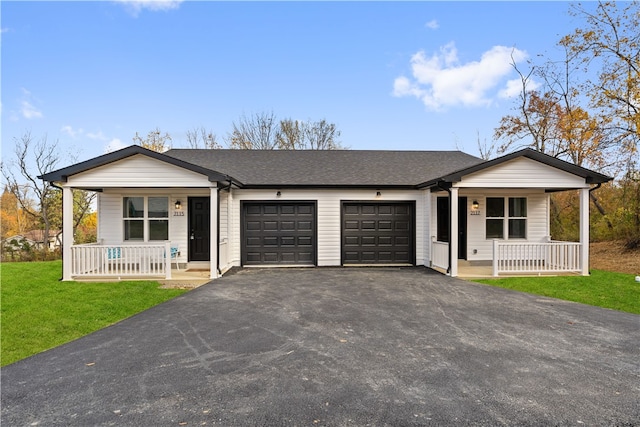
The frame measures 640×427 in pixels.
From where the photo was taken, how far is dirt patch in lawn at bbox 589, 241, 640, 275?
10.7m

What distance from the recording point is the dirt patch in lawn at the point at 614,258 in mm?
10711

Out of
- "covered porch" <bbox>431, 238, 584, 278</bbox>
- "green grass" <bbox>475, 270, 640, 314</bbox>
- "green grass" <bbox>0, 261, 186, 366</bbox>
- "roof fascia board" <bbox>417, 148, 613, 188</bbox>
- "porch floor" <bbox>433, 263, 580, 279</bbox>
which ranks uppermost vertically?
"roof fascia board" <bbox>417, 148, 613, 188</bbox>

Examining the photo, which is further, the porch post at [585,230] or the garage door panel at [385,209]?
the garage door panel at [385,209]

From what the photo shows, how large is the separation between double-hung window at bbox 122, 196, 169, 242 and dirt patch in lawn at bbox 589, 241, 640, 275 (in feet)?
48.0

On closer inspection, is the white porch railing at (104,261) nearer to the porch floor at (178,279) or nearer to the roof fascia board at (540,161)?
the porch floor at (178,279)

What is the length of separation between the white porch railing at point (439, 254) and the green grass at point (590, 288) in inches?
50.6

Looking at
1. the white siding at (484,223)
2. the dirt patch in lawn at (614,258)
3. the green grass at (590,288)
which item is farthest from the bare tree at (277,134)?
the green grass at (590,288)

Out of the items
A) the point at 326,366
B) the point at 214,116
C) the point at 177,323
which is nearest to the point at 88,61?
the point at 214,116

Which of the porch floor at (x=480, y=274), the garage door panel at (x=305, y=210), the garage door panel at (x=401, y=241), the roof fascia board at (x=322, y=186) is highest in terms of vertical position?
the roof fascia board at (x=322, y=186)

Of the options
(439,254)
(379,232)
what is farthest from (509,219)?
(379,232)

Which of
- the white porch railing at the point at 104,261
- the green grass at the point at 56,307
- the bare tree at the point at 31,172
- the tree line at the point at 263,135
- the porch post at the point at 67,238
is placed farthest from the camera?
the tree line at the point at 263,135

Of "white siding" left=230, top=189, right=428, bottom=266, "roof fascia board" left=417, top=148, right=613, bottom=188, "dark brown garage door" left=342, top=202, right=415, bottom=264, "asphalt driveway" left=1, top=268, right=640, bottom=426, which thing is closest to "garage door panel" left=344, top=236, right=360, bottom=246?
"dark brown garage door" left=342, top=202, right=415, bottom=264

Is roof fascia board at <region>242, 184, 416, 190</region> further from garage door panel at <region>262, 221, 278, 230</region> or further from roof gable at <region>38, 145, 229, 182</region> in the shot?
roof gable at <region>38, 145, 229, 182</region>

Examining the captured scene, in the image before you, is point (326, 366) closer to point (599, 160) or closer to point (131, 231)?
point (131, 231)
